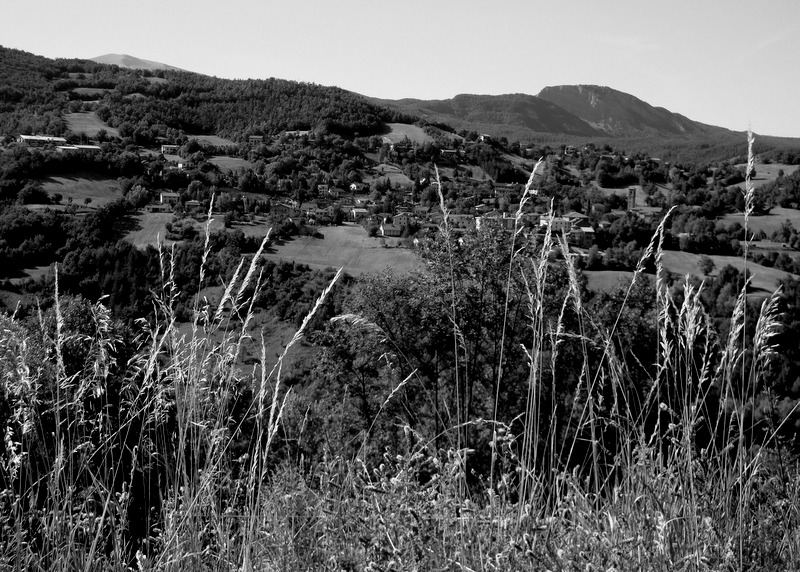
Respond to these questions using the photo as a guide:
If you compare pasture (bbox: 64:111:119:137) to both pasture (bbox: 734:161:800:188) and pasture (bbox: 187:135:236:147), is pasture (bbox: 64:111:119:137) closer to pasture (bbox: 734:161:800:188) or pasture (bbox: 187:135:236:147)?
pasture (bbox: 187:135:236:147)

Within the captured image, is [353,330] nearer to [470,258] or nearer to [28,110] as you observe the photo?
[470,258]

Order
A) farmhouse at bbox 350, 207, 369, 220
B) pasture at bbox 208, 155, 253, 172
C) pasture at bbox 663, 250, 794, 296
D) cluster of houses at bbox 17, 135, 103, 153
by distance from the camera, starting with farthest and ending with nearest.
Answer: pasture at bbox 208, 155, 253, 172 < cluster of houses at bbox 17, 135, 103, 153 < farmhouse at bbox 350, 207, 369, 220 < pasture at bbox 663, 250, 794, 296

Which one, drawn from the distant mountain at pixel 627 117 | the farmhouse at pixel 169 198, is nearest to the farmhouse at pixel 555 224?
the farmhouse at pixel 169 198

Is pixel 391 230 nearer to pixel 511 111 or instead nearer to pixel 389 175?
pixel 389 175

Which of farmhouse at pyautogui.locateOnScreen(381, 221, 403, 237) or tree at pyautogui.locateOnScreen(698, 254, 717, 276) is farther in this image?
farmhouse at pyautogui.locateOnScreen(381, 221, 403, 237)

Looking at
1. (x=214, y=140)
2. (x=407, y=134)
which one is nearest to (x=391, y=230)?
(x=407, y=134)

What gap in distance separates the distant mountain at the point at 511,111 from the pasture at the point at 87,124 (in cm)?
7405

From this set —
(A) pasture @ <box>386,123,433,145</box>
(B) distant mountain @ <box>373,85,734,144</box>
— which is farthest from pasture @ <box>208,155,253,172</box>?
(B) distant mountain @ <box>373,85,734,144</box>

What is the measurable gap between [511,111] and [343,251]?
4841 inches

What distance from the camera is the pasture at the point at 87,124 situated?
7162cm

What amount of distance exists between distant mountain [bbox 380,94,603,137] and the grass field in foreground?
100860 mm

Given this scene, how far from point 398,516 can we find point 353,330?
30.2 ft

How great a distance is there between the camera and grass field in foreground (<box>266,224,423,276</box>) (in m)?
39.6

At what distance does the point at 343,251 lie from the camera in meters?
43.9
